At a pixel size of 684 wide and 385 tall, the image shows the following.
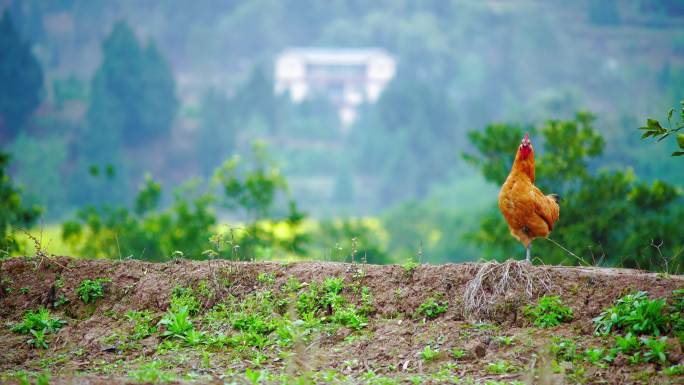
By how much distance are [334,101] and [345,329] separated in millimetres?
99804

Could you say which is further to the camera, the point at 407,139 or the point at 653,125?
the point at 407,139

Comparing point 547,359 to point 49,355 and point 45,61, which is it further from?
point 45,61

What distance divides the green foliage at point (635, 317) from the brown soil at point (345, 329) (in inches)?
5.5

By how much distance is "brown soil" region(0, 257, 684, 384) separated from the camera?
754 centimetres

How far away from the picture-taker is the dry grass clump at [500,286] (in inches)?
328

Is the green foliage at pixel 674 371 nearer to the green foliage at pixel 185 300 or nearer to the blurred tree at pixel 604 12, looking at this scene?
the green foliage at pixel 185 300

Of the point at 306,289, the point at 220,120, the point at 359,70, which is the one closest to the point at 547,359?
the point at 306,289

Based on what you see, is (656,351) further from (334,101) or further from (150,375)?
(334,101)

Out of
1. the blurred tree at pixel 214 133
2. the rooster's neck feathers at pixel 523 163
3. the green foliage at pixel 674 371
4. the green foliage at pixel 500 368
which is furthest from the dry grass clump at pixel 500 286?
the blurred tree at pixel 214 133

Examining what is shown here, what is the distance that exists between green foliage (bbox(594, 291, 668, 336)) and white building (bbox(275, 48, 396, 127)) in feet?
326

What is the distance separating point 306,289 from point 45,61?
104 m

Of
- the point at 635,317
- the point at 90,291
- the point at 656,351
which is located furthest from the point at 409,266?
the point at 90,291

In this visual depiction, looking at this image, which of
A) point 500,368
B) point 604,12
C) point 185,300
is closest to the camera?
point 500,368

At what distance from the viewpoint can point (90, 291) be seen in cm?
906
